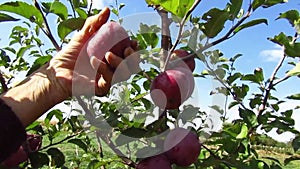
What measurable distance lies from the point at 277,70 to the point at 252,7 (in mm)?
426

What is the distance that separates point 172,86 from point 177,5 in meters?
0.23

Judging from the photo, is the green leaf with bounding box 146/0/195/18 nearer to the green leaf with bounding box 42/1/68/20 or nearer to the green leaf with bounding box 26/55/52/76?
the green leaf with bounding box 42/1/68/20

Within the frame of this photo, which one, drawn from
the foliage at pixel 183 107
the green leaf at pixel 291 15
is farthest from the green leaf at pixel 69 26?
the green leaf at pixel 291 15

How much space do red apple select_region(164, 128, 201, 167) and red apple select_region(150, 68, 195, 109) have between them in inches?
3.6

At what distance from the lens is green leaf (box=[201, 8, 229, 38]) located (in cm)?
128

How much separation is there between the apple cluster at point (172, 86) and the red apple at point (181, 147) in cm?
9

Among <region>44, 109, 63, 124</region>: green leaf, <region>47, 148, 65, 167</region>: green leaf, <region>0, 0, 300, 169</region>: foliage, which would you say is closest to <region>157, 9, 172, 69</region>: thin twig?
<region>0, 0, 300, 169</region>: foliage

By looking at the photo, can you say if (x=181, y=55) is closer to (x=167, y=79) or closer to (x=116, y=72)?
(x=167, y=79)

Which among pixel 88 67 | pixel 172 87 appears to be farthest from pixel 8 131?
pixel 172 87

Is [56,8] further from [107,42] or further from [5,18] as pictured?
[107,42]

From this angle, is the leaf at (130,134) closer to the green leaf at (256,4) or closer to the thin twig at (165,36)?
the thin twig at (165,36)

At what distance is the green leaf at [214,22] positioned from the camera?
1281 millimetres

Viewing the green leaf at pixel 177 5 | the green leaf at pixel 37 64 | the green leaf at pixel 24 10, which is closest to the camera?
the green leaf at pixel 177 5

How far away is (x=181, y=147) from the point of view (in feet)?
4.08
